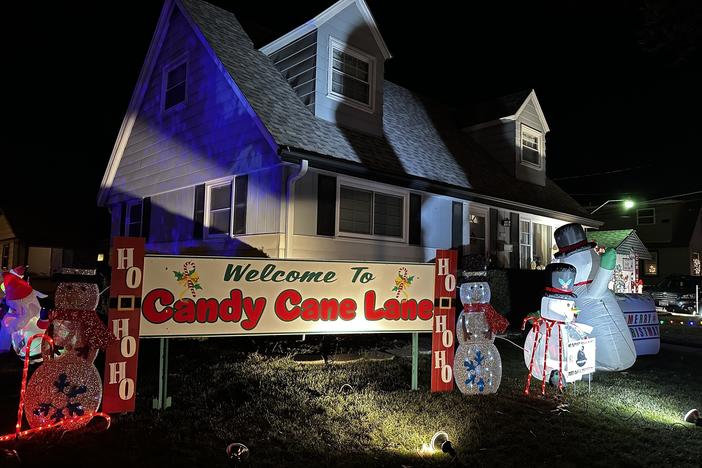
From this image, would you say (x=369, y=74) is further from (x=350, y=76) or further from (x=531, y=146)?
(x=531, y=146)

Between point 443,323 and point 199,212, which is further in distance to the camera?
point 199,212

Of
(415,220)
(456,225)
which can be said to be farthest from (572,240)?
(456,225)

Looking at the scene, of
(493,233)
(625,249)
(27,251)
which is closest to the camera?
(493,233)

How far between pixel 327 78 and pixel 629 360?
26.6 ft

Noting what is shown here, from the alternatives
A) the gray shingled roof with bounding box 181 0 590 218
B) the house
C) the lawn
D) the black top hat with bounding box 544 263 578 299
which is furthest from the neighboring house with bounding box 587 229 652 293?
the house

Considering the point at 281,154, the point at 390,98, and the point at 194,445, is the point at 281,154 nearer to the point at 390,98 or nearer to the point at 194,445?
the point at 194,445

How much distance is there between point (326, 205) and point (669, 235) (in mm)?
34376

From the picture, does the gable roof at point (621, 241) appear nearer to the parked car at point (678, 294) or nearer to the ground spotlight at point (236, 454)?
the parked car at point (678, 294)

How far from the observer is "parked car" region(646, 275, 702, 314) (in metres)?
21.0

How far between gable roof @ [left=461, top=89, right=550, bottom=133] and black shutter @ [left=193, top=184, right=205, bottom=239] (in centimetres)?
994

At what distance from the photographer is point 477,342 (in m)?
5.96

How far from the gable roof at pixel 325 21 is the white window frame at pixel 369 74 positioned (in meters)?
0.41

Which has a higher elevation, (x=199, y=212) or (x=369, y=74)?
(x=369, y=74)

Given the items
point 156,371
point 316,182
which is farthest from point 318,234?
point 156,371
